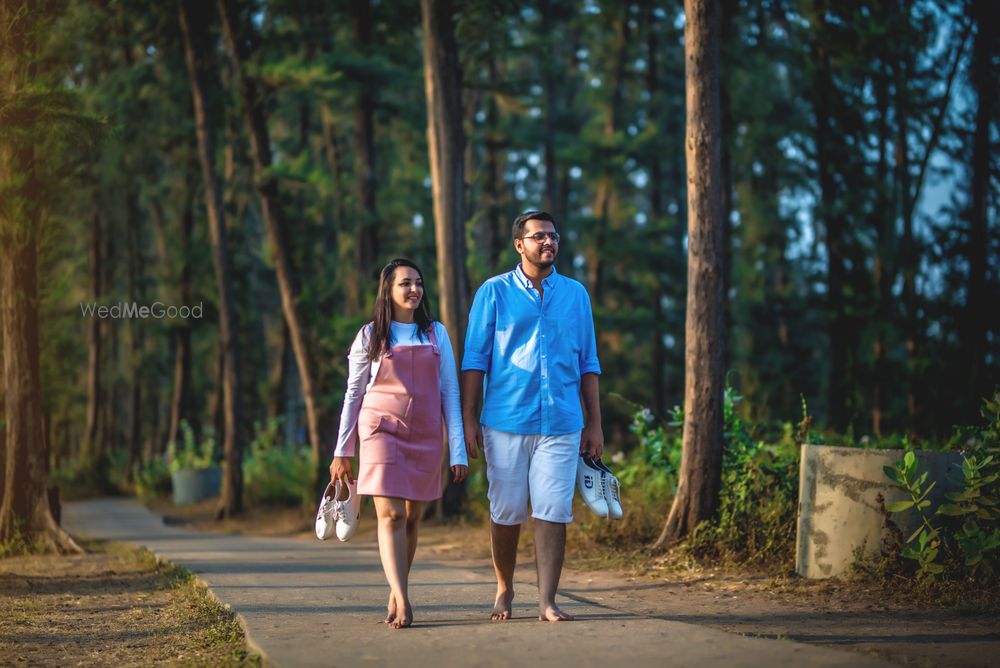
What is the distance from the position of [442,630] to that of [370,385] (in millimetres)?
1442

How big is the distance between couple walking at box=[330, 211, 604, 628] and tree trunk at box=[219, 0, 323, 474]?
13.6 meters

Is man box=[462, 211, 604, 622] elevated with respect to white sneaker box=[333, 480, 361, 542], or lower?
elevated

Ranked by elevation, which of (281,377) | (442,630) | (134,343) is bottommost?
(442,630)

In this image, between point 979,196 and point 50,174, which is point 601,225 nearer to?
point 979,196

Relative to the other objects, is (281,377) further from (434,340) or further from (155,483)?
(434,340)

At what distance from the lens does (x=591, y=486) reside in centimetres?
664

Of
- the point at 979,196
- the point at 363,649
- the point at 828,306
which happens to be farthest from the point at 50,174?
the point at 828,306

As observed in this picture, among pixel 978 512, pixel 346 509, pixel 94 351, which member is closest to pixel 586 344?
pixel 346 509

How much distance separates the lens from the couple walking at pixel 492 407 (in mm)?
6402

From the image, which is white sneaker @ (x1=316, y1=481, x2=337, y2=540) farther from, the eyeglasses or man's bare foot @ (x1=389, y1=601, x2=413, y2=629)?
the eyeglasses

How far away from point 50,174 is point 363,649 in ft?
29.9

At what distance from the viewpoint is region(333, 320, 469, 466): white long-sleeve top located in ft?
21.4

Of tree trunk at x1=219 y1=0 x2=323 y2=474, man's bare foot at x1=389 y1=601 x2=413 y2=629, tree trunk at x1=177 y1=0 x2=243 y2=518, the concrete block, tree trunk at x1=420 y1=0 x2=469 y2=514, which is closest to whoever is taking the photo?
man's bare foot at x1=389 y1=601 x2=413 y2=629

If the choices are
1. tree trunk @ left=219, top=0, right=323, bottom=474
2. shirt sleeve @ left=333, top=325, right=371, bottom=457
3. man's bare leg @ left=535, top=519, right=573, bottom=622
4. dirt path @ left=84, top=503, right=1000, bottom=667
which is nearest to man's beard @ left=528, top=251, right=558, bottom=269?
shirt sleeve @ left=333, top=325, right=371, bottom=457
